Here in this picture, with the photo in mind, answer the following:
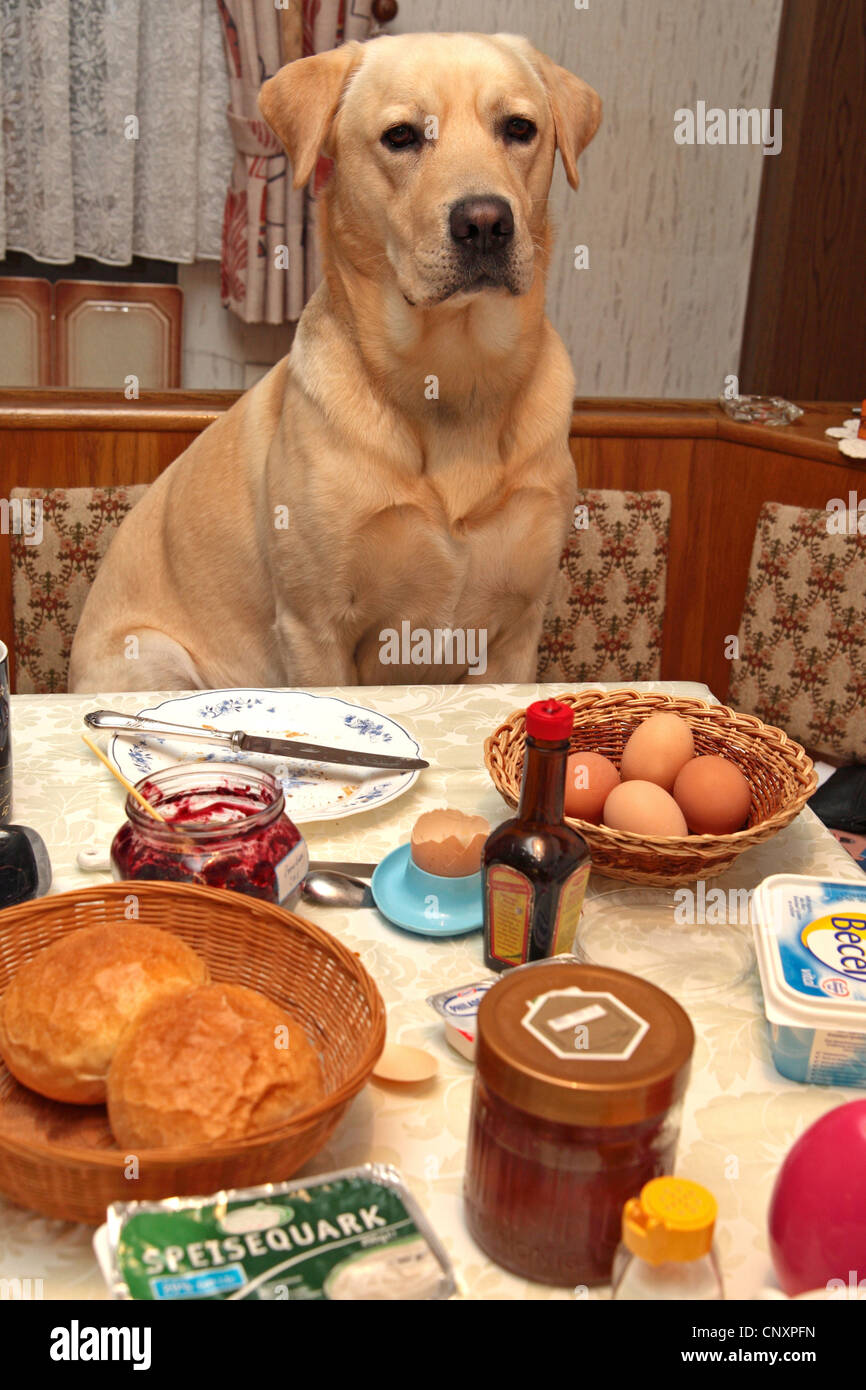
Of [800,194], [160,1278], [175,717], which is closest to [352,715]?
[175,717]

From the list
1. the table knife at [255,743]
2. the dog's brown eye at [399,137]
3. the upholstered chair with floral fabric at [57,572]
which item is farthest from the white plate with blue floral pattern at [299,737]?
the upholstered chair with floral fabric at [57,572]

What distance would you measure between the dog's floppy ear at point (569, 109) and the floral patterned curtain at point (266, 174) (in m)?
1.53

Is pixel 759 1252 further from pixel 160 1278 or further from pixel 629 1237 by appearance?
pixel 160 1278

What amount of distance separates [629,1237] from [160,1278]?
0.20m

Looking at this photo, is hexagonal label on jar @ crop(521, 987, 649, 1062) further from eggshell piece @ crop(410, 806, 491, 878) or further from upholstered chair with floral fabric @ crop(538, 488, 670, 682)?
upholstered chair with floral fabric @ crop(538, 488, 670, 682)

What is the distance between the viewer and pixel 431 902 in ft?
2.90

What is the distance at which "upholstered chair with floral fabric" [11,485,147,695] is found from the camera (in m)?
2.01

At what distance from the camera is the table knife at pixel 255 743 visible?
1.08 m

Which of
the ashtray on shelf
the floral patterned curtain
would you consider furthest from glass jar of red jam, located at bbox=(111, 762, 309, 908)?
the floral patterned curtain

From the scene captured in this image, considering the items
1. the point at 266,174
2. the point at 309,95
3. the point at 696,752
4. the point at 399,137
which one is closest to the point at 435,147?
the point at 399,137

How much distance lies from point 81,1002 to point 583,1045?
0.27 metres

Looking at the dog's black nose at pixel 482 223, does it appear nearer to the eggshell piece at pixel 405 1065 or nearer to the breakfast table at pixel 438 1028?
the breakfast table at pixel 438 1028

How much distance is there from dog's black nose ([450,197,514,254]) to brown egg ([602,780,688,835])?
81 centimetres

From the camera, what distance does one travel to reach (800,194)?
3328mm
